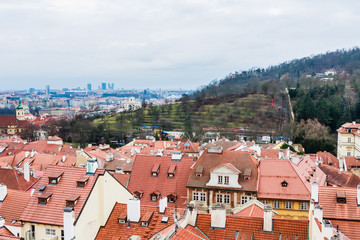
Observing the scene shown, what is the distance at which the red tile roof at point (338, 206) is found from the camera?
26234 millimetres

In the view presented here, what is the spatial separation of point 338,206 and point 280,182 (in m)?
9.16

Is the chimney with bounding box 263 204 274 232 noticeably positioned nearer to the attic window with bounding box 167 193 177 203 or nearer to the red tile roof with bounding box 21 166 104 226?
the red tile roof with bounding box 21 166 104 226

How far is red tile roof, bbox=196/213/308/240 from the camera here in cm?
2186

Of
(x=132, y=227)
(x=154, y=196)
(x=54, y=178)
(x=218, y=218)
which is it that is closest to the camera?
(x=218, y=218)

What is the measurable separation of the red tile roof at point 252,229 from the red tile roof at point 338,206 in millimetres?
5431

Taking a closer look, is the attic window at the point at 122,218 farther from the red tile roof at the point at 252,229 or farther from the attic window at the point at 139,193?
the attic window at the point at 139,193

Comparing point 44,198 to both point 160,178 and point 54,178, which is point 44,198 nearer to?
point 54,178

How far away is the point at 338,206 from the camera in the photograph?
88.4 feet

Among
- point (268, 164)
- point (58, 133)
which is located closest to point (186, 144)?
point (268, 164)

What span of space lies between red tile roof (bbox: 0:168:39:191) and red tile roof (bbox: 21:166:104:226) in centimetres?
1421

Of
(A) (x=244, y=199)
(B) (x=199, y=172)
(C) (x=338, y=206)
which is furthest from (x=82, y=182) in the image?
(C) (x=338, y=206)

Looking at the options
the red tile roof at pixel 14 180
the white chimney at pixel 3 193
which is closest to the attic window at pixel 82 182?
the white chimney at pixel 3 193

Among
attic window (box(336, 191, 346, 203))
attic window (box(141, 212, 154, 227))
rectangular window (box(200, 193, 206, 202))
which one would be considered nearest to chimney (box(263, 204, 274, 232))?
attic window (box(141, 212, 154, 227))

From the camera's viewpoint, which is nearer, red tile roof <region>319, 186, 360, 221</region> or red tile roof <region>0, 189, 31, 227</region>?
red tile roof <region>0, 189, 31, 227</region>
